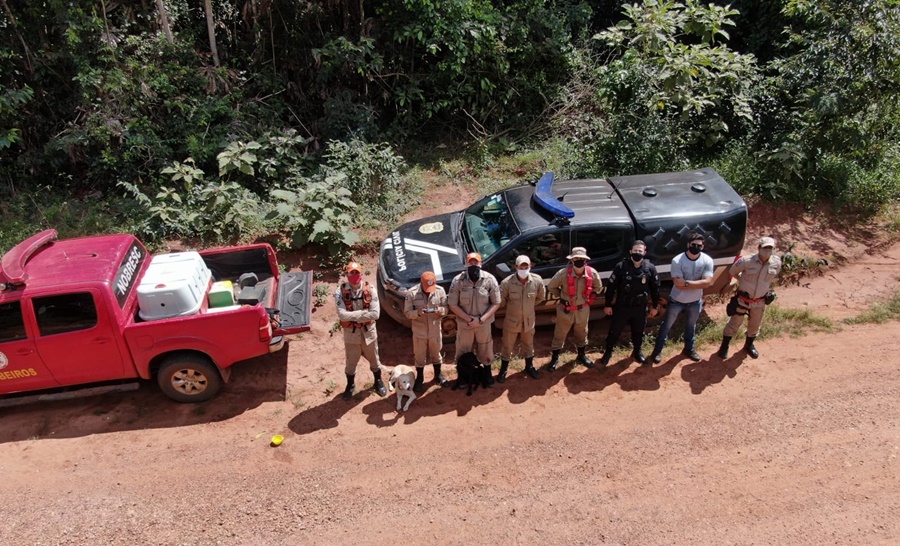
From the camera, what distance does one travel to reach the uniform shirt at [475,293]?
258 inches

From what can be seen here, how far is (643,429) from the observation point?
635 centimetres

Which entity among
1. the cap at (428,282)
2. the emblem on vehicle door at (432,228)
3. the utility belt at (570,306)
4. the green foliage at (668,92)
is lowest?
the utility belt at (570,306)

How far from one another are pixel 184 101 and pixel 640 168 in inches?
328

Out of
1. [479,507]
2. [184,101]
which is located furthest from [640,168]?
[184,101]

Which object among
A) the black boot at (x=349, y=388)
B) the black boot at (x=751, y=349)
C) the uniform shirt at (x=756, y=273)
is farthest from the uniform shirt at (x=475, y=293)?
the black boot at (x=751, y=349)

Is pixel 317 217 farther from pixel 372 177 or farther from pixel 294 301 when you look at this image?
pixel 294 301

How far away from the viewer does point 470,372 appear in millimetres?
6859

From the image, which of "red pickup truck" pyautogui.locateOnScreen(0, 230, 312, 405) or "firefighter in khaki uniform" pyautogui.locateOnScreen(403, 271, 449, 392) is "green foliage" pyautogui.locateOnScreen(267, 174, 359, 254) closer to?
"red pickup truck" pyautogui.locateOnScreen(0, 230, 312, 405)

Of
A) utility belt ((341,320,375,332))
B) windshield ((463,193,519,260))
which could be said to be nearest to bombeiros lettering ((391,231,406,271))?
windshield ((463,193,519,260))

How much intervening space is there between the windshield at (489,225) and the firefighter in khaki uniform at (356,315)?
168cm

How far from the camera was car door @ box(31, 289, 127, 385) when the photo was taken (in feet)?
20.2

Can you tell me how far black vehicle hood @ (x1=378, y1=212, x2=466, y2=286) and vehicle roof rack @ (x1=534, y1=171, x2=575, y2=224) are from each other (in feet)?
3.78

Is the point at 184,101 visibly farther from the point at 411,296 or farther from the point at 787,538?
the point at 787,538

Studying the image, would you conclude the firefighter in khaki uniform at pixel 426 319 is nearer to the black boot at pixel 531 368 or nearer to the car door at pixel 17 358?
the black boot at pixel 531 368
